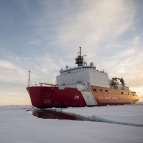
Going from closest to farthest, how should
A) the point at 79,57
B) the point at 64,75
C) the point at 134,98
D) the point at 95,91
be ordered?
1. the point at 95,91
2. the point at 64,75
3. the point at 79,57
4. the point at 134,98

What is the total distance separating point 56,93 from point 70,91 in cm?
195

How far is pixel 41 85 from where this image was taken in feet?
59.2

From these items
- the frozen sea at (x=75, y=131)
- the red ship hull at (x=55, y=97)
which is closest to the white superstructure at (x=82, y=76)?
the red ship hull at (x=55, y=97)

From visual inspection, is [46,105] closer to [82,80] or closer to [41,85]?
[41,85]

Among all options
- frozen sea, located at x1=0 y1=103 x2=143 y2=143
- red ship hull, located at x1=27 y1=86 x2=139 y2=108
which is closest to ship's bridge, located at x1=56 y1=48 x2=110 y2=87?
red ship hull, located at x1=27 y1=86 x2=139 y2=108

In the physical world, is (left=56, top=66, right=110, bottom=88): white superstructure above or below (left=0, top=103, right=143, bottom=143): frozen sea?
above

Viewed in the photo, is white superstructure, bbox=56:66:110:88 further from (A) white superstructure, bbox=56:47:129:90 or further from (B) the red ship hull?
(B) the red ship hull

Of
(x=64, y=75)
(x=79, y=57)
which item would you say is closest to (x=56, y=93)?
(x=64, y=75)

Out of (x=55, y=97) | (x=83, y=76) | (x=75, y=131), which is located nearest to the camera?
(x=75, y=131)

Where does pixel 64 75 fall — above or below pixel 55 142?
above

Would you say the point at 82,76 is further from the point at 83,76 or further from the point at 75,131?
the point at 75,131

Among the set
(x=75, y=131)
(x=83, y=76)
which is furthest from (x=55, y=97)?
(x=75, y=131)

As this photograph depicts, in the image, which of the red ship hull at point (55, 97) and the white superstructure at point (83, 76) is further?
the white superstructure at point (83, 76)

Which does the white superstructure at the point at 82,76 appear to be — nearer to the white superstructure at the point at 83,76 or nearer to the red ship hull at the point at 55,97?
the white superstructure at the point at 83,76
